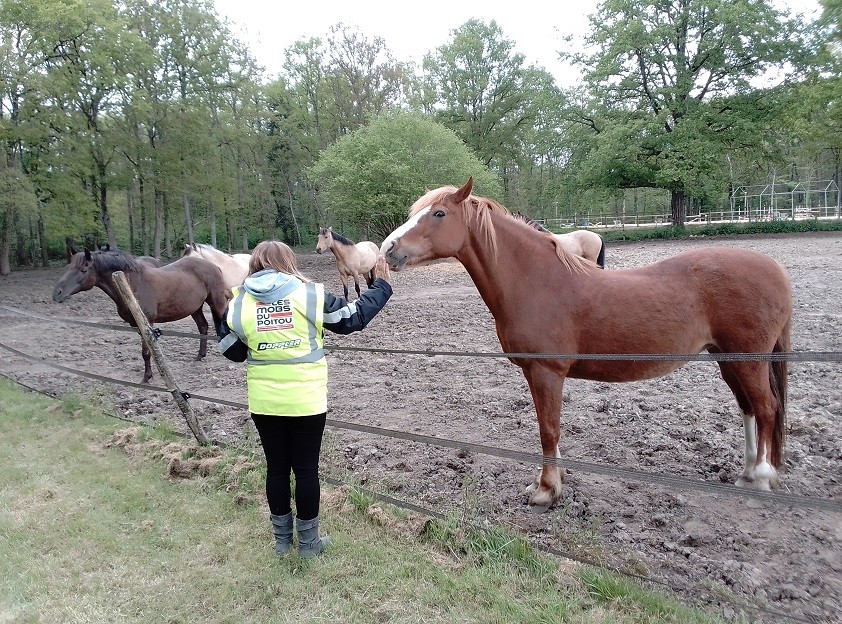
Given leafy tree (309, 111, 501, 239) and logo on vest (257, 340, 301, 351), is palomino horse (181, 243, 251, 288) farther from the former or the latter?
leafy tree (309, 111, 501, 239)

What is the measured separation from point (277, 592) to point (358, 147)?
2364 centimetres

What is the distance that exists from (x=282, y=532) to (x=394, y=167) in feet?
70.5

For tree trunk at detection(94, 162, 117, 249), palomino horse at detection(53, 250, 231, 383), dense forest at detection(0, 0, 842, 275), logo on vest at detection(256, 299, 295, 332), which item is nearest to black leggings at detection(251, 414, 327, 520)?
logo on vest at detection(256, 299, 295, 332)

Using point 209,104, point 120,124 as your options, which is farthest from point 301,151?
point 120,124

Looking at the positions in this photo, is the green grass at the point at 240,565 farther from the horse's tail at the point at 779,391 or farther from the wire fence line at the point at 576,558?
the horse's tail at the point at 779,391

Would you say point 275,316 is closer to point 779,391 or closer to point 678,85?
point 779,391

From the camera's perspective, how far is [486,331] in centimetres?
895

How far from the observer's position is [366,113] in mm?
28828

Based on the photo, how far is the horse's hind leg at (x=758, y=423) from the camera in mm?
3385

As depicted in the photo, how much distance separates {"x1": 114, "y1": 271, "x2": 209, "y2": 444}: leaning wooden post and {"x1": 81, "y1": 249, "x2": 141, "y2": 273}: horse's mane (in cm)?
313

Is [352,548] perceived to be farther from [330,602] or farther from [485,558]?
[485,558]

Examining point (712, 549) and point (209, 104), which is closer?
point (712, 549)

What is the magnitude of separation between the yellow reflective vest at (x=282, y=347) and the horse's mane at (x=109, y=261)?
5.81 m

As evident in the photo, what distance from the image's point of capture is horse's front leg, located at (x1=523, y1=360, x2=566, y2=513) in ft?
11.0
